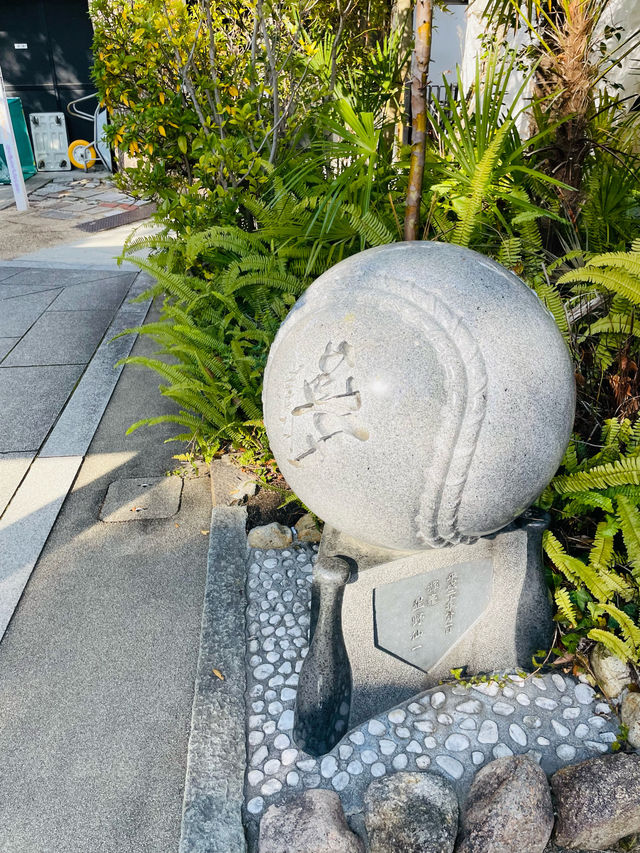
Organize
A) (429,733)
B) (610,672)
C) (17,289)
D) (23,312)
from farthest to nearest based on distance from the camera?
(17,289) < (23,312) < (610,672) < (429,733)

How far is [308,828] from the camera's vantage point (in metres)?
2.05

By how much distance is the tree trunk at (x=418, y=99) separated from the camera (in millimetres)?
2982

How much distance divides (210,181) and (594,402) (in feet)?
10.1

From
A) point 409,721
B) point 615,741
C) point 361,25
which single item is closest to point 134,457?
point 409,721

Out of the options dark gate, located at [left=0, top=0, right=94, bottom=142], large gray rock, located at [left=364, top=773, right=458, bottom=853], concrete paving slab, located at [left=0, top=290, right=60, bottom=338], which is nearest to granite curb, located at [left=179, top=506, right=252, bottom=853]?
large gray rock, located at [left=364, top=773, right=458, bottom=853]

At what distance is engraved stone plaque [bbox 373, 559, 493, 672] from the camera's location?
251 centimetres

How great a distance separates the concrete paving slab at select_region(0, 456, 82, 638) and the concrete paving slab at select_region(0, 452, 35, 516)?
0.04 metres

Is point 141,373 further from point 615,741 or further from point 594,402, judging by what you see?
point 615,741

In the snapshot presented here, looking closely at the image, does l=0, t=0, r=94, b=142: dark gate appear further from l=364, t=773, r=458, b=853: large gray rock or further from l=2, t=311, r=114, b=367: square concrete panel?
l=364, t=773, r=458, b=853: large gray rock

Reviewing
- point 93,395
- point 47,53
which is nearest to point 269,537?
point 93,395

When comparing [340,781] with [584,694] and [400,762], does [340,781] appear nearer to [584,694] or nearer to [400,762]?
[400,762]

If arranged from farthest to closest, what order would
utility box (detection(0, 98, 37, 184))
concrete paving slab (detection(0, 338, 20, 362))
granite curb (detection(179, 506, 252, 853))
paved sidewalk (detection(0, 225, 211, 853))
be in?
utility box (detection(0, 98, 37, 184)), concrete paving slab (detection(0, 338, 20, 362)), paved sidewalk (detection(0, 225, 211, 853)), granite curb (detection(179, 506, 252, 853))

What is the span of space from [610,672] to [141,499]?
2.59 metres

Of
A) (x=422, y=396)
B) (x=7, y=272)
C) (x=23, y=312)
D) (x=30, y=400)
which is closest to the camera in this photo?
(x=422, y=396)
